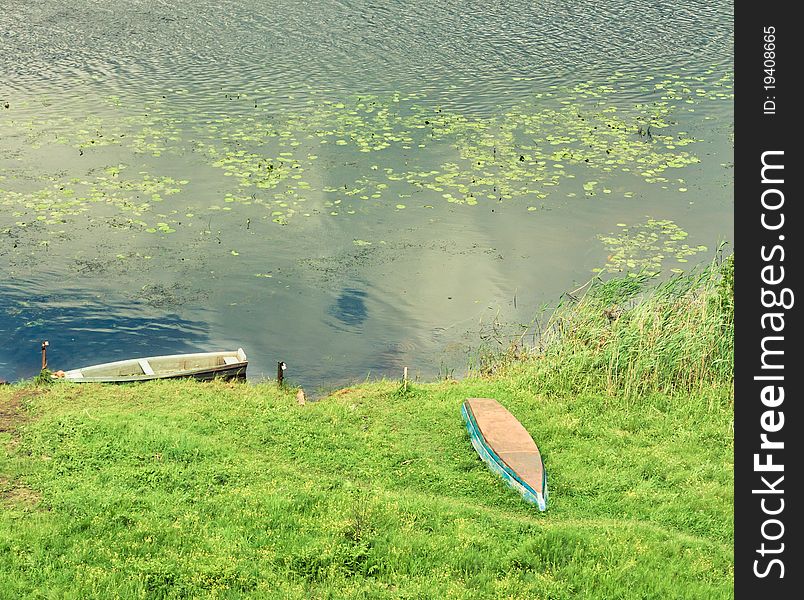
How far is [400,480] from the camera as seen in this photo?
16.1 metres

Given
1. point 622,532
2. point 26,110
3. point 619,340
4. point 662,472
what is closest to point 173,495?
point 622,532

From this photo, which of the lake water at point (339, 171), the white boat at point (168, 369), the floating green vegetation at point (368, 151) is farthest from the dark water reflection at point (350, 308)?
the floating green vegetation at point (368, 151)

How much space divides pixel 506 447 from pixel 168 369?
27.5ft

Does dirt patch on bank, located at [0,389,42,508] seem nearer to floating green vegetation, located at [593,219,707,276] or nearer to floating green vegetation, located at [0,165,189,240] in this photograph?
floating green vegetation, located at [0,165,189,240]

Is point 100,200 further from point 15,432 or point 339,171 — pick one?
point 15,432

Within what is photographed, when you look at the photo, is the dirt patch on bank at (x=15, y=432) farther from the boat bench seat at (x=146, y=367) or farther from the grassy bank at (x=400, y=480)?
the boat bench seat at (x=146, y=367)

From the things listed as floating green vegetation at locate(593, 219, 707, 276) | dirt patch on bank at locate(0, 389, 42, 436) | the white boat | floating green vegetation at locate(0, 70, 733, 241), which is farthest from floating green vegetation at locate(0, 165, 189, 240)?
floating green vegetation at locate(593, 219, 707, 276)

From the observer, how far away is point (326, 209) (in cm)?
2853

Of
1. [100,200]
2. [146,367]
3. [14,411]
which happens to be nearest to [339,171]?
[100,200]

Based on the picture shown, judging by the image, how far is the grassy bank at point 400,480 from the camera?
12789mm

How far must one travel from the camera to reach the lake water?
78.4ft

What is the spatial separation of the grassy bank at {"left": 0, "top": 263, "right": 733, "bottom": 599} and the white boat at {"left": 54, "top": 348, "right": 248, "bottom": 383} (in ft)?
1.49

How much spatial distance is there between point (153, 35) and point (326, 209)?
17.3m
